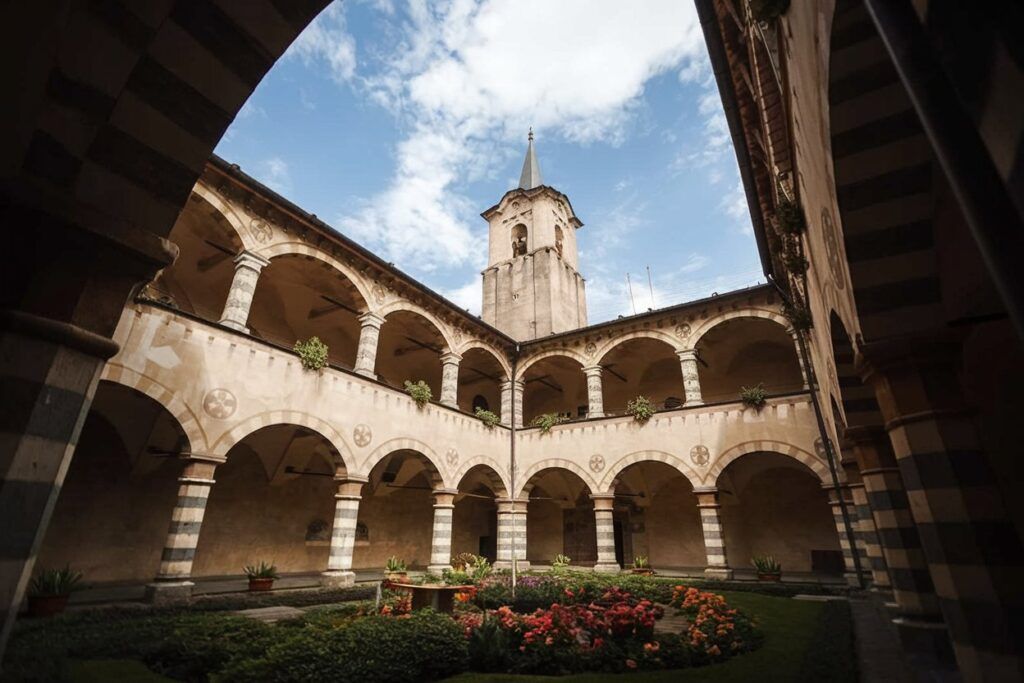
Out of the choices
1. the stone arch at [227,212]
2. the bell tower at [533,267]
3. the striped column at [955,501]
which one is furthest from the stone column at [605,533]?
the striped column at [955,501]

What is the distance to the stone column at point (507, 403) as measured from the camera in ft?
55.9

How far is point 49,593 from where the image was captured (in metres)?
7.52

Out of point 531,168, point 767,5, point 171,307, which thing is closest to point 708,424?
point 767,5

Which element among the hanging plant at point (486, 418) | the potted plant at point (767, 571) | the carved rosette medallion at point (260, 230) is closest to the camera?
the carved rosette medallion at point (260, 230)

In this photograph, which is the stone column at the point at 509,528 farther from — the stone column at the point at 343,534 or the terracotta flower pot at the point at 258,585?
the terracotta flower pot at the point at 258,585

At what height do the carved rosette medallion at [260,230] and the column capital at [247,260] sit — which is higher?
the carved rosette medallion at [260,230]

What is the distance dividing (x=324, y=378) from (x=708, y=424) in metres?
10.2

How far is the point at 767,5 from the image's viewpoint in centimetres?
373

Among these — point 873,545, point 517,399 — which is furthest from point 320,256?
point 873,545

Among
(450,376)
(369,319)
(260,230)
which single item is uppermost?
(260,230)

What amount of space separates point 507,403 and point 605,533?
5.36 metres

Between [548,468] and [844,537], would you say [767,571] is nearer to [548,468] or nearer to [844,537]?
[844,537]

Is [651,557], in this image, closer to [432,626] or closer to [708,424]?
[708,424]

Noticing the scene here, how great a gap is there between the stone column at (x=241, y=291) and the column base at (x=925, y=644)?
11.3m
